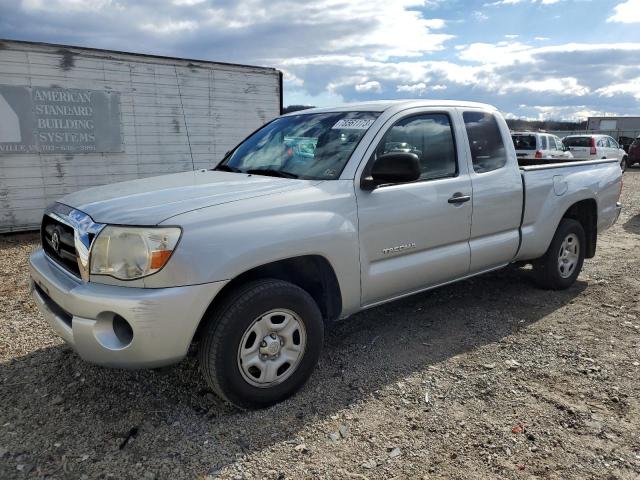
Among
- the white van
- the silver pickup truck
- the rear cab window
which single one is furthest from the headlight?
the white van

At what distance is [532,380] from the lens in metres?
3.40

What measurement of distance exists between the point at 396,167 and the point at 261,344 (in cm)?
134

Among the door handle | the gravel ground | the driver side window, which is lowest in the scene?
the gravel ground

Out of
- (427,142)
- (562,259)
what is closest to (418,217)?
(427,142)

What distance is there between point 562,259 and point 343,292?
9.82 feet

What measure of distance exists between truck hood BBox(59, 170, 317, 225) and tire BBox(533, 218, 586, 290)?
294 centimetres

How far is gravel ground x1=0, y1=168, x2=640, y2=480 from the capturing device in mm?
2580

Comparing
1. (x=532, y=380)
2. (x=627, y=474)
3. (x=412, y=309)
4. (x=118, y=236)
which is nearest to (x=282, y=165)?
(x=118, y=236)

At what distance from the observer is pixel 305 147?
3676mm

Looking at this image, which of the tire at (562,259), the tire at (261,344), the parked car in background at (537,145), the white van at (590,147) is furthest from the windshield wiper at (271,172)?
the white van at (590,147)

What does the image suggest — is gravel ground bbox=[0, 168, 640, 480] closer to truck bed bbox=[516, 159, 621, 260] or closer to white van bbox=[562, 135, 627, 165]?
truck bed bbox=[516, 159, 621, 260]

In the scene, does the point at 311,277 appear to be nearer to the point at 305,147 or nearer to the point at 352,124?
the point at 305,147

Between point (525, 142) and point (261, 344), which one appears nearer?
point (261, 344)

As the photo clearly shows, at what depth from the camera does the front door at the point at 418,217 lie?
3338 millimetres
